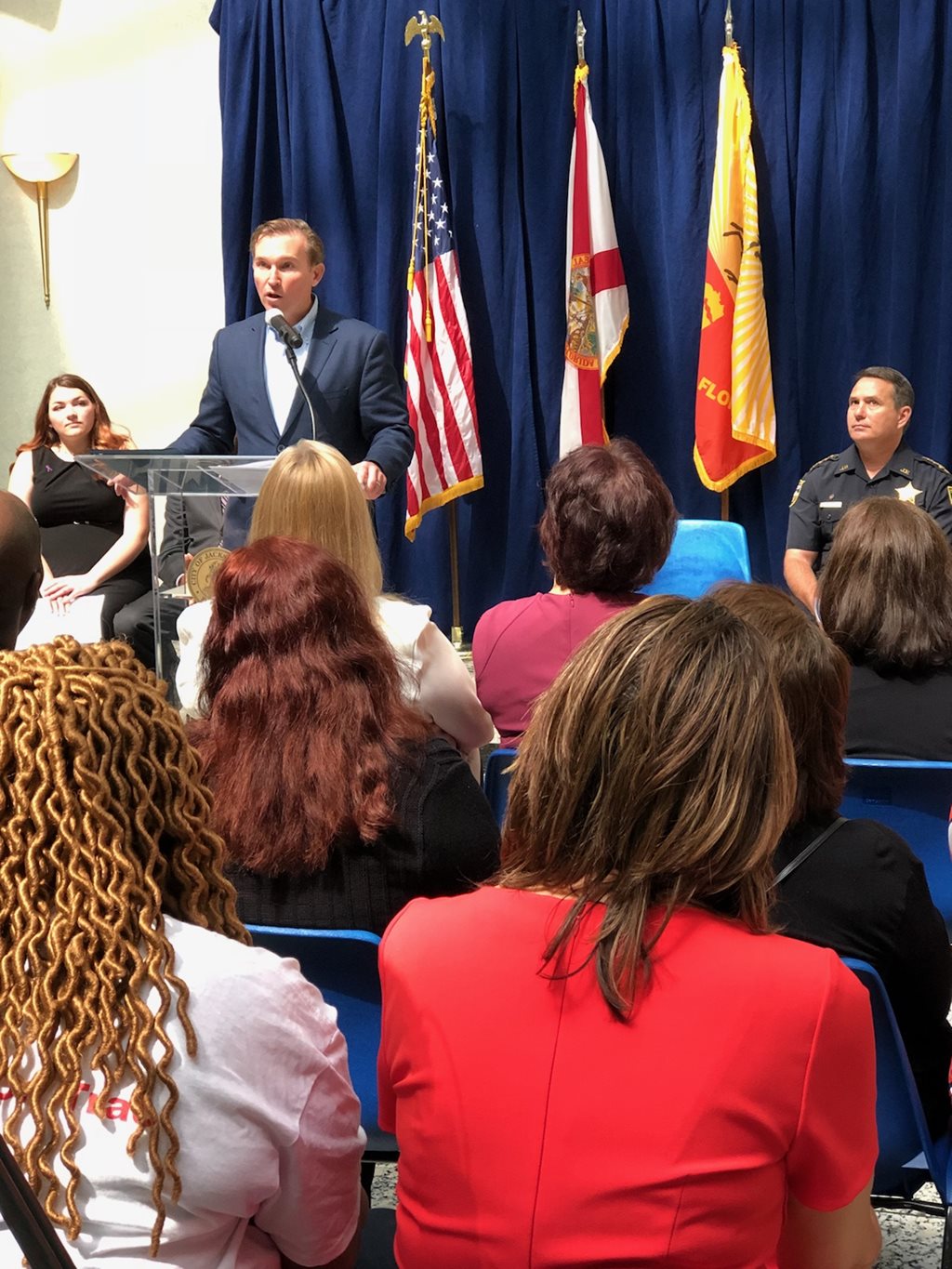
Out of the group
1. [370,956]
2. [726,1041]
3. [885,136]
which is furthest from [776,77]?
[726,1041]

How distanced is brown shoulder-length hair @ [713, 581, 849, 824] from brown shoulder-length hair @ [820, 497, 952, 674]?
717 mm

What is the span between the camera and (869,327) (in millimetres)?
5359

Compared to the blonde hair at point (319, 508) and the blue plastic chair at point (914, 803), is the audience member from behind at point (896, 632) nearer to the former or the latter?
the blue plastic chair at point (914, 803)

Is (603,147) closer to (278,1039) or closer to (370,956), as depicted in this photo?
(370,956)

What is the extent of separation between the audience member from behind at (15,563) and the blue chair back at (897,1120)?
109 cm

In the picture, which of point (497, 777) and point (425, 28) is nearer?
point (497, 777)

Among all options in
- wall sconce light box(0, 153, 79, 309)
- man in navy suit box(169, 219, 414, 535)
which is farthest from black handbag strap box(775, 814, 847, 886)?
wall sconce light box(0, 153, 79, 309)

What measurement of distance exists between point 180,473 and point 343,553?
0.86 m

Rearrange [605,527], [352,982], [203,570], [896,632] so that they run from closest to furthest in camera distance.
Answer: [352,982] < [896,632] < [605,527] < [203,570]

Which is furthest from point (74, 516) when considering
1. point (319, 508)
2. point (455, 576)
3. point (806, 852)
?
point (806, 852)

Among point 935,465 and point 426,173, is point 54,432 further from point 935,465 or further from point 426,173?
point 935,465

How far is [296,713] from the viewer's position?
1.67 meters

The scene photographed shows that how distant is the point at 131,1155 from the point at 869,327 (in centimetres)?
497

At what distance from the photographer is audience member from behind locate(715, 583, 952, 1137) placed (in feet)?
4.78
